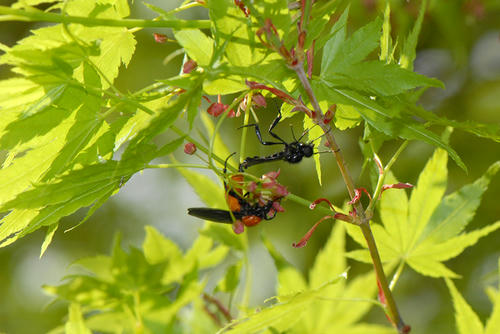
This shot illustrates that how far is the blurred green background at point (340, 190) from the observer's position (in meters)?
1.80

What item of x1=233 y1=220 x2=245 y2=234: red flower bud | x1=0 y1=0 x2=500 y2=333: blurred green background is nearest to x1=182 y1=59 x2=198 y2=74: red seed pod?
x1=233 y1=220 x2=245 y2=234: red flower bud

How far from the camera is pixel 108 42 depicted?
641 millimetres

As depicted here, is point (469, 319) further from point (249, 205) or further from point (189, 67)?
point (189, 67)

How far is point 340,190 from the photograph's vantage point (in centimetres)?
198

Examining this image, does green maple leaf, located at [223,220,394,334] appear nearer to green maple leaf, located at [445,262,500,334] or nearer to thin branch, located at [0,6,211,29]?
green maple leaf, located at [445,262,500,334]

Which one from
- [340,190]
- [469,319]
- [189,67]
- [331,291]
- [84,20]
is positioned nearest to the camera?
[84,20]

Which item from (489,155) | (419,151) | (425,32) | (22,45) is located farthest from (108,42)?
(425,32)

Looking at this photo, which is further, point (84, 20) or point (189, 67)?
point (189, 67)

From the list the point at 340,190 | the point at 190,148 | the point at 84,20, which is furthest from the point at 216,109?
the point at 340,190

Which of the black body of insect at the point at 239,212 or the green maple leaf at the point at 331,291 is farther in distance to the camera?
the green maple leaf at the point at 331,291

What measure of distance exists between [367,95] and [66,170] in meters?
0.32

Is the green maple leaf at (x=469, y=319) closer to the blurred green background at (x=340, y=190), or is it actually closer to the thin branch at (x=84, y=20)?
the thin branch at (x=84, y=20)

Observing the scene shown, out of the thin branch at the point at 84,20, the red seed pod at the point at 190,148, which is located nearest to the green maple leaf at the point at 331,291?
the red seed pod at the point at 190,148

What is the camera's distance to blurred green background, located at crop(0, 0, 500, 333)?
1796mm
